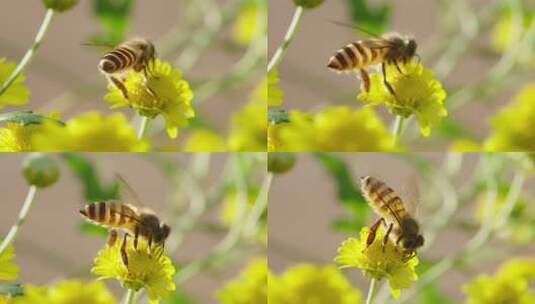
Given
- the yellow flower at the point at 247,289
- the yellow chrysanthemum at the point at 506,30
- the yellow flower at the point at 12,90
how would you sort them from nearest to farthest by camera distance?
the yellow flower at the point at 12,90, the yellow flower at the point at 247,289, the yellow chrysanthemum at the point at 506,30

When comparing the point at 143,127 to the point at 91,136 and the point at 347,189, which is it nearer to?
the point at 91,136

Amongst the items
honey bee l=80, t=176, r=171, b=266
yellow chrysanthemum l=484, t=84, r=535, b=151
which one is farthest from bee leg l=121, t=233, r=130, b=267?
yellow chrysanthemum l=484, t=84, r=535, b=151

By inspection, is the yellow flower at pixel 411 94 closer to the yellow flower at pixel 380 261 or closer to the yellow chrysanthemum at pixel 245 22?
the yellow flower at pixel 380 261

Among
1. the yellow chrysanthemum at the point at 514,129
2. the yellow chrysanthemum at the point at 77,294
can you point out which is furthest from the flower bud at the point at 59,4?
the yellow chrysanthemum at the point at 514,129

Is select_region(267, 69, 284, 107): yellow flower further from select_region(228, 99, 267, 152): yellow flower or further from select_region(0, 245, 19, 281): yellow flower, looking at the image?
select_region(0, 245, 19, 281): yellow flower

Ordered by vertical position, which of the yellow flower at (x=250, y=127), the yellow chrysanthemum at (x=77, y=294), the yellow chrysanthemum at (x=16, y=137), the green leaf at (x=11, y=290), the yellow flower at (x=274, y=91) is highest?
the yellow flower at (x=274, y=91)

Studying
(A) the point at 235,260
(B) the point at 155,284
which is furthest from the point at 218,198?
(B) the point at 155,284
